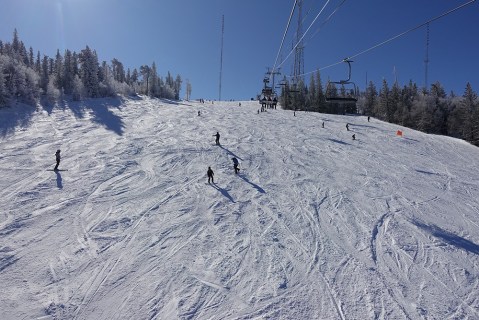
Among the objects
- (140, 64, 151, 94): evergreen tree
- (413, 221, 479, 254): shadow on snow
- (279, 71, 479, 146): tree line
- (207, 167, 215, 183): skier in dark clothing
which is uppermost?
(140, 64, 151, 94): evergreen tree

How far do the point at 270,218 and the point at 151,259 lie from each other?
6462 millimetres

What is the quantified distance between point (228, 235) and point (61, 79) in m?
71.4

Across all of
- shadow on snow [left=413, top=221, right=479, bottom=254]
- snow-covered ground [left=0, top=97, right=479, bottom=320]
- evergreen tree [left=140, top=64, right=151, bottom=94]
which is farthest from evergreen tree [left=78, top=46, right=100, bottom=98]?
shadow on snow [left=413, top=221, right=479, bottom=254]

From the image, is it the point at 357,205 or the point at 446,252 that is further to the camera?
the point at 357,205

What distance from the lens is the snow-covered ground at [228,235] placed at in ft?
33.7

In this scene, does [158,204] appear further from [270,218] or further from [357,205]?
[357,205]

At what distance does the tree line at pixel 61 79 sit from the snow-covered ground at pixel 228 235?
79.9ft

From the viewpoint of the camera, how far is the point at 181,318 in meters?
9.36

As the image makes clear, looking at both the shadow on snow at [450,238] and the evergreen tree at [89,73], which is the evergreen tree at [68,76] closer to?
the evergreen tree at [89,73]

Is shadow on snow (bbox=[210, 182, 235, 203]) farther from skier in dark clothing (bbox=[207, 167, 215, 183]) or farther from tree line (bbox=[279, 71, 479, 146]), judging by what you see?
tree line (bbox=[279, 71, 479, 146])

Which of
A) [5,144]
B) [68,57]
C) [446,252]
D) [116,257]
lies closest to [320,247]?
[446,252]

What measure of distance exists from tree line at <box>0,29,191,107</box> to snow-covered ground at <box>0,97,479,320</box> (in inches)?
958

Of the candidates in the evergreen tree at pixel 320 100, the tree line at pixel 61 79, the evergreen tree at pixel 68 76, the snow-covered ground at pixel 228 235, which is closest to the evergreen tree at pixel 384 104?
the evergreen tree at pixel 320 100

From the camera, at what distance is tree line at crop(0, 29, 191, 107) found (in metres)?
49.2
